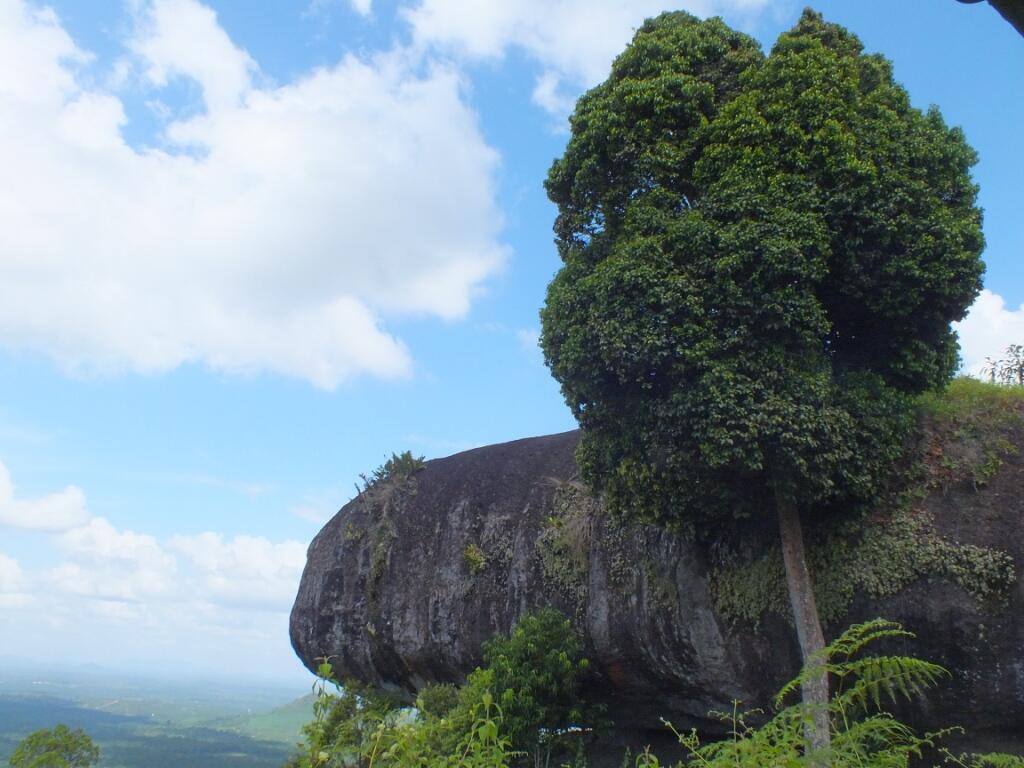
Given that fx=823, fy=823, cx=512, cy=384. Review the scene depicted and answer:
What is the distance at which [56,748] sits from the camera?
59.7 feet

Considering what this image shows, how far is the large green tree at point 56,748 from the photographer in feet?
51.8

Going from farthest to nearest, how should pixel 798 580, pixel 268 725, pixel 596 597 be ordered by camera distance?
pixel 268 725 → pixel 596 597 → pixel 798 580

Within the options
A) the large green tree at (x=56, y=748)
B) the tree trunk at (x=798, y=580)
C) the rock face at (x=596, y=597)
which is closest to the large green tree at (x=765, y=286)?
the tree trunk at (x=798, y=580)

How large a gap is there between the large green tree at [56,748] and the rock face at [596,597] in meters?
5.54

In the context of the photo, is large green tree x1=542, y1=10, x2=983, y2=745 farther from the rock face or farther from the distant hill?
the distant hill

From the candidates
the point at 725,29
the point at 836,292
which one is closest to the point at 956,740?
the point at 836,292

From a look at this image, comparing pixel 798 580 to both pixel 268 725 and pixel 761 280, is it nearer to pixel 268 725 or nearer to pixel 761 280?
pixel 761 280

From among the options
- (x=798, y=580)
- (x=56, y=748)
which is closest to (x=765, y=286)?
(x=798, y=580)

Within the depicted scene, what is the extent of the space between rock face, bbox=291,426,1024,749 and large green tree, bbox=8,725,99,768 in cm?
554

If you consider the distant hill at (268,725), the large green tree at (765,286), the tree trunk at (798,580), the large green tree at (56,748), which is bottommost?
the distant hill at (268,725)

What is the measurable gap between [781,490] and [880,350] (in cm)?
288

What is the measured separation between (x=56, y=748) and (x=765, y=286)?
17942 mm

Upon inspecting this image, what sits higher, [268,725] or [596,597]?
[596,597]

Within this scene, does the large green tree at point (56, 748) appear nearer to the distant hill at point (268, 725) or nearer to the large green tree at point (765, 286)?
the large green tree at point (765, 286)
